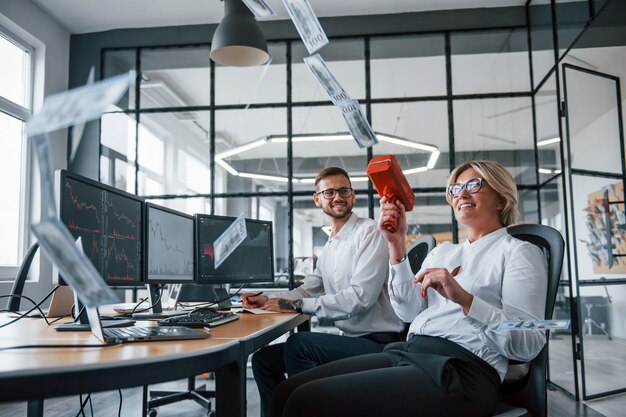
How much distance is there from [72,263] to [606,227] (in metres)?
4.04

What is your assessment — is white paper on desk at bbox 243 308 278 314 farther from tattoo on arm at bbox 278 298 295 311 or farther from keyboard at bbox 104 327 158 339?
keyboard at bbox 104 327 158 339

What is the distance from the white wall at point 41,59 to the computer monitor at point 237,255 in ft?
7.78

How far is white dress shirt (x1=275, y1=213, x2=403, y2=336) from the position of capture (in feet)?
7.43

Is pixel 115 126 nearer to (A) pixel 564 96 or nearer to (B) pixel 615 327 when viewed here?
(A) pixel 564 96

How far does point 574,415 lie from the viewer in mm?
A: 3344

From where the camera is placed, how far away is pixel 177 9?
15.9 ft

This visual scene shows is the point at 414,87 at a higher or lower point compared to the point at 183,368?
higher

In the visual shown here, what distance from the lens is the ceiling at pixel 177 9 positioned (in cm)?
475

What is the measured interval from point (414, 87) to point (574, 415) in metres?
2.94

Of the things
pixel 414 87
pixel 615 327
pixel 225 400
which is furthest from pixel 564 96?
pixel 225 400

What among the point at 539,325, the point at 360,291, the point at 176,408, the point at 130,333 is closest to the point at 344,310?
the point at 360,291

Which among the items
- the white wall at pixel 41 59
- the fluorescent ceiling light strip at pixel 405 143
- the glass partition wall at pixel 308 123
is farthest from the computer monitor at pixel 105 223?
the fluorescent ceiling light strip at pixel 405 143

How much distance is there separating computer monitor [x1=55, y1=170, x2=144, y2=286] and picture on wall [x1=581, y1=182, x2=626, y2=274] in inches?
128

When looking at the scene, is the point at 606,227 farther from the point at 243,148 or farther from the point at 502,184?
the point at 243,148
